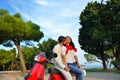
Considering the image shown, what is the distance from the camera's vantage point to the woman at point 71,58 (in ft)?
18.4

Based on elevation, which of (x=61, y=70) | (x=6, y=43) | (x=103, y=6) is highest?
(x=103, y=6)

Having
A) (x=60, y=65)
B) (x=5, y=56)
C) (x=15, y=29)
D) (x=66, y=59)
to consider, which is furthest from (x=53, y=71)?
(x=5, y=56)

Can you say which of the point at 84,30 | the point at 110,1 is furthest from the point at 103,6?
the point at 84,30

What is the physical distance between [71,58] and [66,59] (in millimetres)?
125

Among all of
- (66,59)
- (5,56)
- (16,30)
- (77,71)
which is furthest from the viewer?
(5,56)

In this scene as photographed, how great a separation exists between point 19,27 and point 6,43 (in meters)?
3.40

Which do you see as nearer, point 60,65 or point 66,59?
point 60,65

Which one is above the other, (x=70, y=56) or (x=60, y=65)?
(x=70, y=56)

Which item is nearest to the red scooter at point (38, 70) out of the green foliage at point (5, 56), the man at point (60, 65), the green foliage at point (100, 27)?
the man at point (60, 65)

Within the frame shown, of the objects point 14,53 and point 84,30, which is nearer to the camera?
point 84,30

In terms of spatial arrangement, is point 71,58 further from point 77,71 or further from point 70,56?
point 77,71

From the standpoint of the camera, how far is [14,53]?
43469mm

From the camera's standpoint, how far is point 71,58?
5.77 meters

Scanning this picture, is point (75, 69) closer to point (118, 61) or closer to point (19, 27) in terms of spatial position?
point (19, 27)
